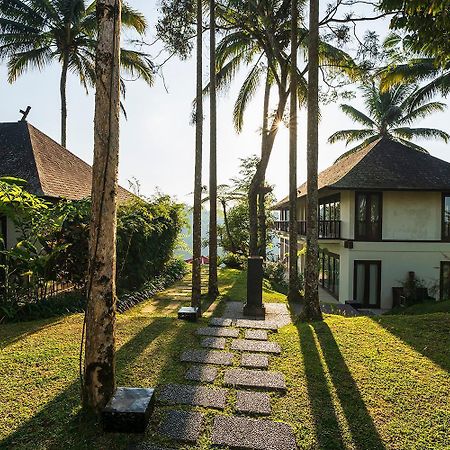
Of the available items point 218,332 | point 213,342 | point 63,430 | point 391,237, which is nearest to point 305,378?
point 213,342

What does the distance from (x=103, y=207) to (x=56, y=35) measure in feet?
60.3

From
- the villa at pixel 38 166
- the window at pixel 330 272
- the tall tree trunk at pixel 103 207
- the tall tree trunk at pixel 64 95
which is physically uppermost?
the tall tree trunk at pixel 64 95

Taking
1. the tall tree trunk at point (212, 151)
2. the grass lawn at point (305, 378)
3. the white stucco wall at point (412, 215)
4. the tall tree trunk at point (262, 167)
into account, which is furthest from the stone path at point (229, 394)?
the white stucco wall at point (412, 215)

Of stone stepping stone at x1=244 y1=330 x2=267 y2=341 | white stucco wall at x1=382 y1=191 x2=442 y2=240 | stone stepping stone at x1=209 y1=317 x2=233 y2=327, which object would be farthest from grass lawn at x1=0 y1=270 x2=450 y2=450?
white stucco wall at x1=382 y1=191 x2=442 y2=240

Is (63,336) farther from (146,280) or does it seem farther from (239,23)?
(239,23)

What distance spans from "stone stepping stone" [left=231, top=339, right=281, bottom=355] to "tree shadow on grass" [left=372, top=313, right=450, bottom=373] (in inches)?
79.2

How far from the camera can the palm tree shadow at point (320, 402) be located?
116 inches

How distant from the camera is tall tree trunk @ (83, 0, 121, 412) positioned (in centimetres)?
298

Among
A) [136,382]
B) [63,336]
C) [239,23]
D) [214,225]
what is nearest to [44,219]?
[63,336]

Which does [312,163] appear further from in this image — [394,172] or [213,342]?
[394,172]

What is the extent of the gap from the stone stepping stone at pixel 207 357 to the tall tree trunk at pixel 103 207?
5.38ft

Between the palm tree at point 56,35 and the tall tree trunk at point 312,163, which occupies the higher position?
the palm tree at point 56,35

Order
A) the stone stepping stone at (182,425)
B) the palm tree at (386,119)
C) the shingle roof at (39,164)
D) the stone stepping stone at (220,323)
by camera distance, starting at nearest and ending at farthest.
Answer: the stone stepping stone at (182,425)
the stone stepping stone at (220,323)
the shingle roof at (39,164)
the palm tree at (386,119)

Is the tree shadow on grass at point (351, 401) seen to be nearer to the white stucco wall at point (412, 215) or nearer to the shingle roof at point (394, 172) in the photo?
the shingle roof at point (394, 172)
